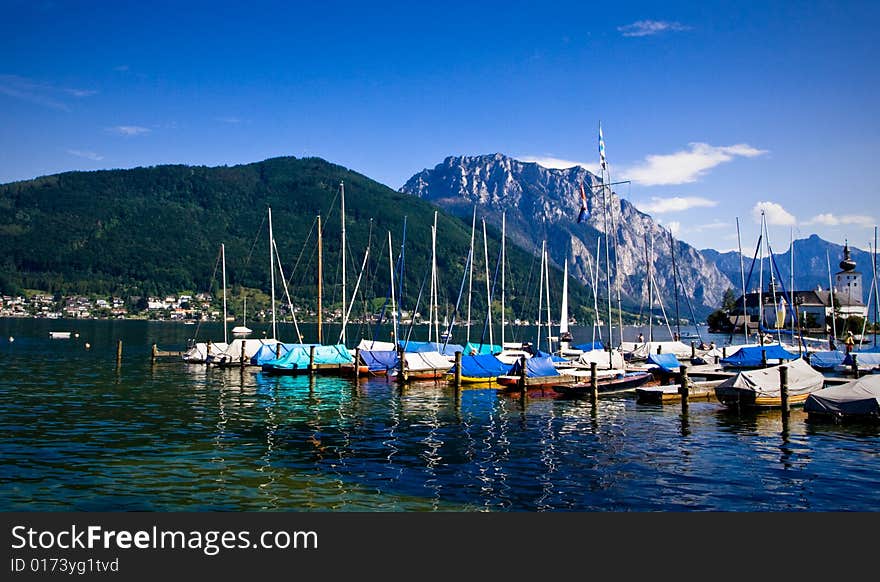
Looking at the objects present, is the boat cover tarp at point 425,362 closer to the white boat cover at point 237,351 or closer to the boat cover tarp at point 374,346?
the boat cover tarp at point 374,346

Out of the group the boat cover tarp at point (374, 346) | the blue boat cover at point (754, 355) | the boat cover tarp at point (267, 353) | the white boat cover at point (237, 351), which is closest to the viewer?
the boat cover tarp at point (267, 353)

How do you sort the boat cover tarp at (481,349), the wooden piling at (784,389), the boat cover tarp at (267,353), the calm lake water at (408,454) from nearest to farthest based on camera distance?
the calm lake water at (408,454)
the wooden piling at (784,389)
the boat cover tarp at (267,353)
the boat cover tarp at (481,349)

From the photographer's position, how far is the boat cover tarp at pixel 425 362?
61500 millimetres

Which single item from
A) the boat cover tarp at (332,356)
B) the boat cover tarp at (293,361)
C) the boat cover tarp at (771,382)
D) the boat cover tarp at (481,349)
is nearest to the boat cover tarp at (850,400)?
the boat cover tarp at (771,382)

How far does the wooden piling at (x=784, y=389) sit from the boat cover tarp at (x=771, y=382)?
971 mm

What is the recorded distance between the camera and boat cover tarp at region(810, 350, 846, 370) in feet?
247

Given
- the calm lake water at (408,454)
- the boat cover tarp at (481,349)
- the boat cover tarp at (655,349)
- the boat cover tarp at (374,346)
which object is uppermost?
the boat cover tarp at (374,346)

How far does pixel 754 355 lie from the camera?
72.7 meters

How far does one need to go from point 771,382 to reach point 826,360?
122ft

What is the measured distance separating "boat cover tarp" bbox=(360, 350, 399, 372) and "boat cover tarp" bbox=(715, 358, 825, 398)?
3097 centimetres

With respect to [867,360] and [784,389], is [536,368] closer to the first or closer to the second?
[784,389]

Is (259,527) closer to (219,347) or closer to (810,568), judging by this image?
(810,568)

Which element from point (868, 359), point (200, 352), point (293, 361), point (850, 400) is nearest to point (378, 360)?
point (293, 361)

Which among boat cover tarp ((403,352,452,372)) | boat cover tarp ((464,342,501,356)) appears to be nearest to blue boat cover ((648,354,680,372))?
boat cover tarp ((464,342,501,356))
